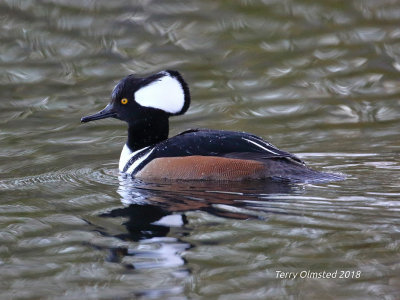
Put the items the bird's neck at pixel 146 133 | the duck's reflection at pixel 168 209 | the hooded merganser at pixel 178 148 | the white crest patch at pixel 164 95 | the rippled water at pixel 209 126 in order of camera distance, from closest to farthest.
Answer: the rippled water at pixel 209 126 → the duck's reflection at pixel 168 209 → the hooded merganser at pixel 178 148 → the white crest patch at pixel 164 95 → the bird's neck at pixel 146 133

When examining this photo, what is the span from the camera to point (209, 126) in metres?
11.1

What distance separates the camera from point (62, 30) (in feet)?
47.1

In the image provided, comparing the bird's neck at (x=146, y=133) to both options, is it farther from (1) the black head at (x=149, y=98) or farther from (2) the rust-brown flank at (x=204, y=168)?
(2) the rust-brown flank at (x=204, y=168)

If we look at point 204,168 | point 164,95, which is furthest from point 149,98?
point 204,168

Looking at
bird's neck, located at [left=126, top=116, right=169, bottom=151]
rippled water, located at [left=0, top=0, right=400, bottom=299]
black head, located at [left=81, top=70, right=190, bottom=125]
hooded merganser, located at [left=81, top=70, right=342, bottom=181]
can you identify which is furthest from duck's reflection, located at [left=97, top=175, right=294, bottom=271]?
black head, located at [left=81, top=70, right=190, bottom=125]

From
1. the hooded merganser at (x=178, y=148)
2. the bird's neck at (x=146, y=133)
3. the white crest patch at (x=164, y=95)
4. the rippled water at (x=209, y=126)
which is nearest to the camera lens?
the rippled water at (x=209, y=126)

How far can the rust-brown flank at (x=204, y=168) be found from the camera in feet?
28.3

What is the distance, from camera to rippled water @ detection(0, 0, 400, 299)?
20.2 ft

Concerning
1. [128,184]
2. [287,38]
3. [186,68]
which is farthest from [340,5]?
[128,184]

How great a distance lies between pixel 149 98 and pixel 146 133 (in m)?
0.44

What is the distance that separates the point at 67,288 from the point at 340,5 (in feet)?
33.6

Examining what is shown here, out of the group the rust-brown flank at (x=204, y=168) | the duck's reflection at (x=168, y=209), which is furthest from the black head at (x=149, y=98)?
the duck's reflection at (x=168, y=209)

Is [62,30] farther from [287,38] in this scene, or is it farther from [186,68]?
[287,38]

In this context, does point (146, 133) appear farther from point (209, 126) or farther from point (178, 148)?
point (209, 126)
